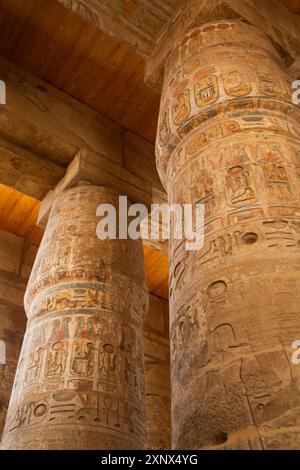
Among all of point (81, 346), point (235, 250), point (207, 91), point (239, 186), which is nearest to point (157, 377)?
point (81, 346)

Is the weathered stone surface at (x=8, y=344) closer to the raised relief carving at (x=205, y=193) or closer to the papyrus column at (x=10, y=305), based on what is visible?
the papyrus column at (x=10, y=305)

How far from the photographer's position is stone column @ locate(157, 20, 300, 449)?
1.90 m

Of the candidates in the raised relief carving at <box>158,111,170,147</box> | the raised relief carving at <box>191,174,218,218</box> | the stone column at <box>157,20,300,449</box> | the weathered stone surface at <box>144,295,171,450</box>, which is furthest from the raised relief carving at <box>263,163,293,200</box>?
the weathered stone surface at <box>144,295,171,450</box>

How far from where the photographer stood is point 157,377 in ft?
27.1

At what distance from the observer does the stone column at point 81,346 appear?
149 inches

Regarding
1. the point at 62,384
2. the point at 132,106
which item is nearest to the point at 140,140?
the point at 132,106

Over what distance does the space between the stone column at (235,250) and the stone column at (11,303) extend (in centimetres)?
405

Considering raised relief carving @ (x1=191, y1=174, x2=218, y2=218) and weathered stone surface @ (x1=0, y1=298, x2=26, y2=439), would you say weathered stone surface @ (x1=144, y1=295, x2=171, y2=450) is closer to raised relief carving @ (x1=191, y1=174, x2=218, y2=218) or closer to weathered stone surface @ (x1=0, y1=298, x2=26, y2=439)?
weathered stone surface @ (x1=0, y1=298, x2=26, y2=439)

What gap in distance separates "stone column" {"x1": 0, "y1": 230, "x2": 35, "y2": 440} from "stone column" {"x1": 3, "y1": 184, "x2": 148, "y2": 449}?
1966mm

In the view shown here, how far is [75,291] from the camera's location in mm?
4605

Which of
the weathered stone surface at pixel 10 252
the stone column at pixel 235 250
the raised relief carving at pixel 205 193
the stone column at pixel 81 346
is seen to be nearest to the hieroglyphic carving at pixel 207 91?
A: the stone column at pixel 235 250

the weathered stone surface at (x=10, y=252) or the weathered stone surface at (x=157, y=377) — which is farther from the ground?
the weathered stone surface at (x=10, y=252)

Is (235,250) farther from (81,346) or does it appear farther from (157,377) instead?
(157,377)

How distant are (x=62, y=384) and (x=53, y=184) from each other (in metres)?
2.94
